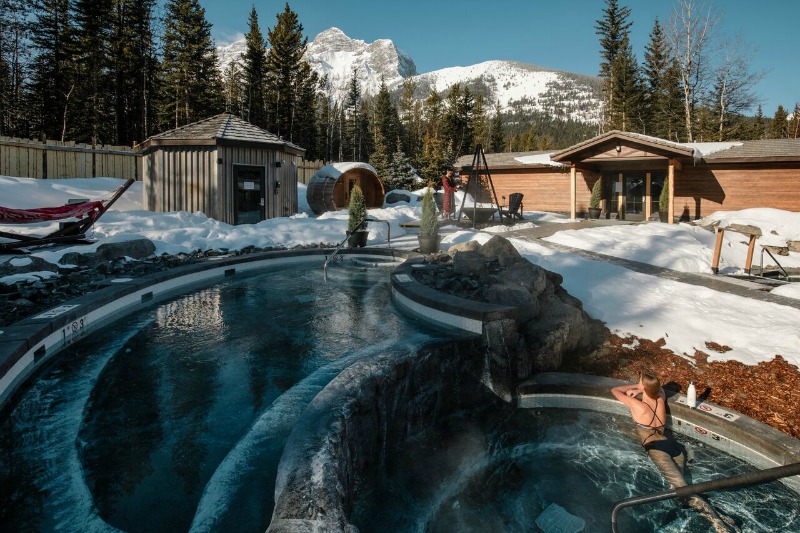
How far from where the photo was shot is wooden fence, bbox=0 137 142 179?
55.2 ft

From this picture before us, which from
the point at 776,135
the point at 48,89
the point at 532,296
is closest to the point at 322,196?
the point at 532,296

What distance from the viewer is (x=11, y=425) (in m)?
3.23

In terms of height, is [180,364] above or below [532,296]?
below

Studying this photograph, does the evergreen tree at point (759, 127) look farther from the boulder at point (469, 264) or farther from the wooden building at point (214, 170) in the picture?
the boulder at point (469, 264)

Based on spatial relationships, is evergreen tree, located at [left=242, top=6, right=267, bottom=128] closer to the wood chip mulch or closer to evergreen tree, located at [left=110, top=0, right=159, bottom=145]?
evergreen tree, located at [left=110, top=0, right=159, bottom=145]

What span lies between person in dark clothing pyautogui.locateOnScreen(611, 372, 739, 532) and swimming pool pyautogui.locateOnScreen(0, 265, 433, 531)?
87.9 inches

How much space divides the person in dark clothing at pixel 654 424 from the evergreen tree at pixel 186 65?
30848mm

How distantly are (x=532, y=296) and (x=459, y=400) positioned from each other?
1.87 meters

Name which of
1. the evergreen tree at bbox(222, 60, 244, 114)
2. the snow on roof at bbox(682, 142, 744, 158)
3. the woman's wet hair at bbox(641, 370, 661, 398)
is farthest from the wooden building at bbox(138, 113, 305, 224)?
the evergreen tree at bbox(222, 60, 244, 114)

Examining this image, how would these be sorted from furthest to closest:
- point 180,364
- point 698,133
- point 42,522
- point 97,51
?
point 698,133
point 97,51
point 180,364
point 42,522

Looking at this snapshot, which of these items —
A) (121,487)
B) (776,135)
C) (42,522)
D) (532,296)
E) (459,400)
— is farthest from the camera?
(776,135)

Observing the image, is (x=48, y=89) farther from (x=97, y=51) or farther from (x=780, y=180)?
(x=780, y=180)

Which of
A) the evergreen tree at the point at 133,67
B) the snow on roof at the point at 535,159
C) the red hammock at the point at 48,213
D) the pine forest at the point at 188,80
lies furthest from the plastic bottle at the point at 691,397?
the evergreen tree at the point at 133,67

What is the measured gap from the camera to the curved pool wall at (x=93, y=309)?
3.84 meters
